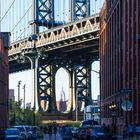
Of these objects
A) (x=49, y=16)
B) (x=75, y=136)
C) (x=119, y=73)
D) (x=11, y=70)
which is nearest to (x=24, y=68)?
(x=11, y=70)

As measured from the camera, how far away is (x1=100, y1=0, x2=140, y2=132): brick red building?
58.7 m

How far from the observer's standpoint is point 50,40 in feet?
375

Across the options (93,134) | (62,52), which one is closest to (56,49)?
(62,52)

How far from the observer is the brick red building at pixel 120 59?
58.7 meters

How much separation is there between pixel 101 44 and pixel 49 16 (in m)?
23.6

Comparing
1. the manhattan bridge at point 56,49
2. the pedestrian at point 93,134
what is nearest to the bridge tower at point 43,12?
the manhattan bridge at point 56,49

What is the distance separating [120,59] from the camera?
239 feet

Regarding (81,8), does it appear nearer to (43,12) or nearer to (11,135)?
(43,12)

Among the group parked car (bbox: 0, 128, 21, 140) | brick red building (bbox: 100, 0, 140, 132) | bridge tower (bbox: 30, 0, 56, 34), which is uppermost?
bridge tower (bbox: 30, 0, 56, 34)

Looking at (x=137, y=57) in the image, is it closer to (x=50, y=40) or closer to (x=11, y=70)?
(x=50, y=40)

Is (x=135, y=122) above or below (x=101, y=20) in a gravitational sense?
below

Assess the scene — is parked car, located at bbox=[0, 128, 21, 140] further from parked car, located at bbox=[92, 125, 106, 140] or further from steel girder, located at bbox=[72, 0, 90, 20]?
steel girder, located at bbox=[72, 0, 90, 20]

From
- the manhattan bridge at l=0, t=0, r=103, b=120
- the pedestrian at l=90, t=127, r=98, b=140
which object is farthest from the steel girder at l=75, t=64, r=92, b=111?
the pedestrian at l=90, t=127, r=98, b=140

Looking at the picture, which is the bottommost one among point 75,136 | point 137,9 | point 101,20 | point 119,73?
point 75,136
